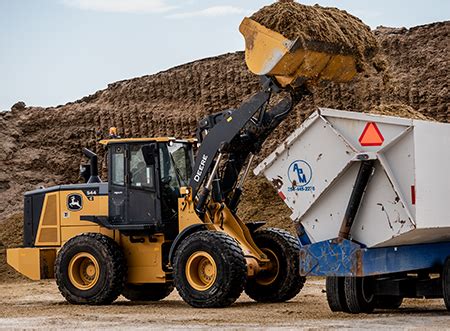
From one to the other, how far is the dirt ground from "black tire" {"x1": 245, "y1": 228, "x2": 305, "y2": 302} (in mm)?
223

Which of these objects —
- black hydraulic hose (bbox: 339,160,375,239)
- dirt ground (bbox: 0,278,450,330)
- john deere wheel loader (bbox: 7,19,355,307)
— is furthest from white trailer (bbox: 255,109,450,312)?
john deere wheel loader (bbox: 7,19,355,307)

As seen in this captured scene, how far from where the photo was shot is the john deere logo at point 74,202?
667 inches

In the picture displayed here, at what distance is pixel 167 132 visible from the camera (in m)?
32.3

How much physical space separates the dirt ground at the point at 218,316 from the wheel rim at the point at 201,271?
0.40 meters

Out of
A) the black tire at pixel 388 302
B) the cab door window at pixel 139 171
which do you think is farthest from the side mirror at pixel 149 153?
the black tire at pixel 388 302

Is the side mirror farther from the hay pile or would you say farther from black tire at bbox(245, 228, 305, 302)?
the hay pile

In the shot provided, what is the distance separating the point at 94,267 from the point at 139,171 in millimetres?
1677

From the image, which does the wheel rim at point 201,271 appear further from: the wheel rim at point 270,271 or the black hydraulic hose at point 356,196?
the black hydraulic hose at point 356,196

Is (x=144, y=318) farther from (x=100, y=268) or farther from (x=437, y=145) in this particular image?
(x=437, y=145)

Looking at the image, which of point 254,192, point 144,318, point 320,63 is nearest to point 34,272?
point 144,318

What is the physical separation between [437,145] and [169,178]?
5.37 m

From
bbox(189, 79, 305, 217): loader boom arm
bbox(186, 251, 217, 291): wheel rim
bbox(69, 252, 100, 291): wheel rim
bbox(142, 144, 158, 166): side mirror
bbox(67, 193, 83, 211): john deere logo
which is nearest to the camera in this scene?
bbox(186, 251, 217, 291): wheel rim

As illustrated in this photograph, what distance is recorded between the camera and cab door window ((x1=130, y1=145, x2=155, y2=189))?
15.9 m

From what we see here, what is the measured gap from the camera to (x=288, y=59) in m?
14.1
